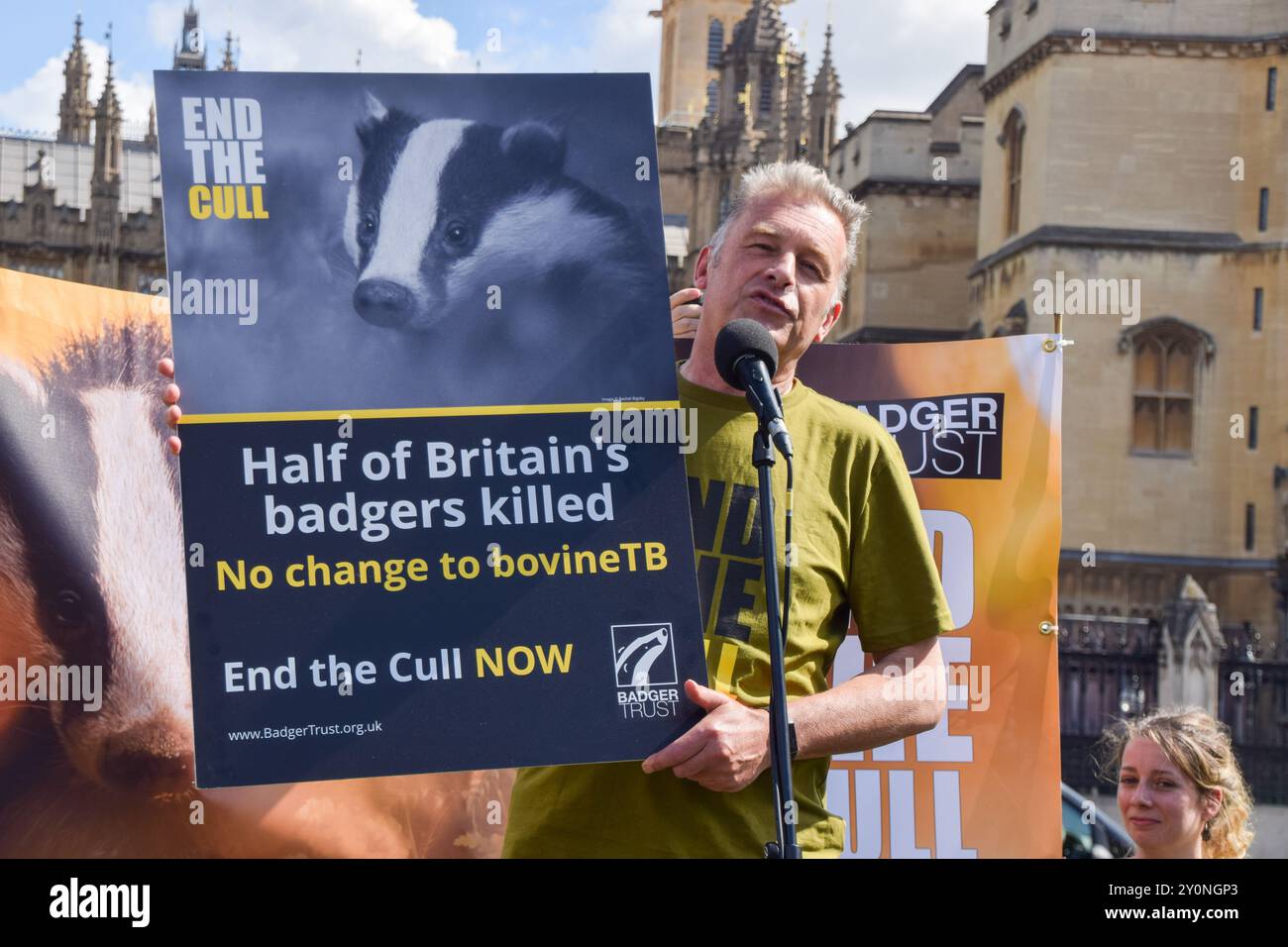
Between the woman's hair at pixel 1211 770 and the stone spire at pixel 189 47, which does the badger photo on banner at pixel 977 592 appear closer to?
the woman's hair at pixel 1211 770

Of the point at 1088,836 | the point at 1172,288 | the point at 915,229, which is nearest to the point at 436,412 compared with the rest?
the point at 1088,836

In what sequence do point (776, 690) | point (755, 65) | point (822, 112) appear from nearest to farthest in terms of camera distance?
point (776, 690) → point (822, 112) → point (755, 65)

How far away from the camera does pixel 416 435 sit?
3076 mm

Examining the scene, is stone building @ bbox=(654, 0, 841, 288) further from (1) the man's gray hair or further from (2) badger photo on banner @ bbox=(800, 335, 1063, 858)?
(1) the man's gray hair

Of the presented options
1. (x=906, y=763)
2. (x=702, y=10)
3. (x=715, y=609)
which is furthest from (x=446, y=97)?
(x=702, y=10)

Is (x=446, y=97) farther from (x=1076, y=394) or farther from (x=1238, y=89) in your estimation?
(x=1238, y=89)

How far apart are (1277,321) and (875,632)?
21663mm

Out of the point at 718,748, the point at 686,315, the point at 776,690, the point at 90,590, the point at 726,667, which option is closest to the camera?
the point at 776,690

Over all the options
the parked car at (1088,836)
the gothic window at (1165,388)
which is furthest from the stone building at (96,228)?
the parked car at (1088,836)

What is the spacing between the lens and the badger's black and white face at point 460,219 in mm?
3104

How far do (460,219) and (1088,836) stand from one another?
6724 mm

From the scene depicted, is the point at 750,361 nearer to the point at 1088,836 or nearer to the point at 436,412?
the point at 436,412

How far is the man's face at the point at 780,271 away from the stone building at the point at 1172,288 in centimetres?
2042
